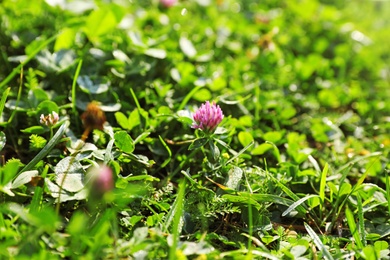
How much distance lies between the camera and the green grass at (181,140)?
3.77 feet

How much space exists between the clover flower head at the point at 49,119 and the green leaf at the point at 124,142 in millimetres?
199

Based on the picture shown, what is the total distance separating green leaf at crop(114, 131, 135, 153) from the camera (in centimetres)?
131

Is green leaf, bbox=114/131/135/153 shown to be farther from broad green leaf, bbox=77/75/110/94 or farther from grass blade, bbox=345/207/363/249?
grass blade, bbox=345/207/363/249

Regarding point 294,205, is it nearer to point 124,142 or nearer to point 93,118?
point 124,142

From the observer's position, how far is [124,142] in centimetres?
131

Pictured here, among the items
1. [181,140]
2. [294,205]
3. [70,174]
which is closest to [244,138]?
[181,140]

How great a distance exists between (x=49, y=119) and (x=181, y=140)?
0.40 meters

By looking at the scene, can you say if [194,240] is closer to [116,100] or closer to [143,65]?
[116,100]

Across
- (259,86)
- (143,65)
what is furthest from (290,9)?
(143,65)

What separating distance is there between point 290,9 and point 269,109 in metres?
1.11

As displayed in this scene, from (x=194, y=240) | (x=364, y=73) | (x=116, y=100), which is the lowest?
(x=364, y=73)

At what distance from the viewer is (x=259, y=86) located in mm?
1940

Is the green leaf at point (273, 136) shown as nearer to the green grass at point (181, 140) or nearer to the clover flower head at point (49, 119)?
the green grass at point (181, 140)

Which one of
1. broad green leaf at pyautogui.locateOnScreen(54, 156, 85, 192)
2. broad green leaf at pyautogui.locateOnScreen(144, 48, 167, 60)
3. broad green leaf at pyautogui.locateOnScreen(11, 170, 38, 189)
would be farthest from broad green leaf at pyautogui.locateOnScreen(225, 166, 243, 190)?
broad green leaf at pyautogui.locateOnScreen(144, 48, 167, 60)
